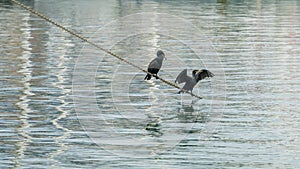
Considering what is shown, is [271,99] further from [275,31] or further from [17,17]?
[17,17]

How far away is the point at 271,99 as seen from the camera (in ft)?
78.2

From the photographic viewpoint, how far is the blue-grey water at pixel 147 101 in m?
16.8

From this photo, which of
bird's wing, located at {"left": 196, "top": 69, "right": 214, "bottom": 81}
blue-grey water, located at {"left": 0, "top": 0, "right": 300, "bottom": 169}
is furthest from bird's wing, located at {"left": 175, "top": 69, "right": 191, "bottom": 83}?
blue-grey water, located at {"left": 0, "top": 0, "right": 300, "bottom": 169}

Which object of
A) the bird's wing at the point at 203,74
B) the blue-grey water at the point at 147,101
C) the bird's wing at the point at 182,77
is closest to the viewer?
the blue-grey water at the point at 147,101

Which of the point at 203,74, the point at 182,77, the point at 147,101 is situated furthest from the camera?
the point at 147,101

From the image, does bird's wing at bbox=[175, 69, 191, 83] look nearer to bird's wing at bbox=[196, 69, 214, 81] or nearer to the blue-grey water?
bird's wing at bbox=[196, 69, 214, 81]

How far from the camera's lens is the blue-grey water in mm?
16844

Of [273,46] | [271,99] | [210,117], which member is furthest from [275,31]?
[210,117]

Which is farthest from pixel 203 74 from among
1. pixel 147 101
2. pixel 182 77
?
pixel 147 101

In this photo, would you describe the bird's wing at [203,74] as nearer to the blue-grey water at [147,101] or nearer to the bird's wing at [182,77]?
the bird's wing at [182,77]

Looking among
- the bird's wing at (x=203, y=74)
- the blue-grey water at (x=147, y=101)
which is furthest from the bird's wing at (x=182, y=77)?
the blue-grey water at (x=147, y=101)

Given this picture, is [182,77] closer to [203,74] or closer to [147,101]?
[203,74]

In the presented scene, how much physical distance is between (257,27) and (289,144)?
105ft

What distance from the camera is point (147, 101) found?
77.9ft
